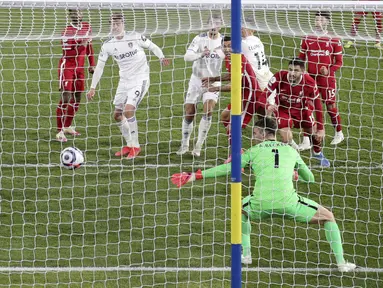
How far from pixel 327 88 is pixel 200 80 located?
70.5 inches

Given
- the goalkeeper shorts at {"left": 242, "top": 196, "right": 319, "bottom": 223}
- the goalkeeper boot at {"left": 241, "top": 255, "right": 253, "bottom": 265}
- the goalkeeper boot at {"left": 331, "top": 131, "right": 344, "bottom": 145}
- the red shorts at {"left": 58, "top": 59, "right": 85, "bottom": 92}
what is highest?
the red shorts at {"left": 58, "top": 59, "right": 85, "bottom": 92}

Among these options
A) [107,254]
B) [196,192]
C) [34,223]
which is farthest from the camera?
[196,192]

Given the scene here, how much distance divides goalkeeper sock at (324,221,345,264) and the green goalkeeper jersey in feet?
1.48

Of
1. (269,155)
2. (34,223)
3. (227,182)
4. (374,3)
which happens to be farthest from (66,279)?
(374,3)

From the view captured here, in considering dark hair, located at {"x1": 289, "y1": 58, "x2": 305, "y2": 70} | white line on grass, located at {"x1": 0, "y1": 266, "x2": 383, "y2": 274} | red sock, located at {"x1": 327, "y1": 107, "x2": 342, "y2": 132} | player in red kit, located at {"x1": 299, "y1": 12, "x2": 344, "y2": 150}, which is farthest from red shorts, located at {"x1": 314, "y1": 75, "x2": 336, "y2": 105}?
white line on grass, located at {"x1": 0, "y1": 266, "x2": 383, "y2": 274}

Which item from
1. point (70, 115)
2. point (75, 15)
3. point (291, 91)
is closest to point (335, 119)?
point (291, 91)

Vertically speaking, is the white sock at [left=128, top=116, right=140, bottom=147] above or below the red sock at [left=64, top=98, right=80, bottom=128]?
below

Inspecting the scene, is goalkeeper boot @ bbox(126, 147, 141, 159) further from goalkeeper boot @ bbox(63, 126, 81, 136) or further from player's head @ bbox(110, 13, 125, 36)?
player's head @ bbox(110, 13, 125, 36)

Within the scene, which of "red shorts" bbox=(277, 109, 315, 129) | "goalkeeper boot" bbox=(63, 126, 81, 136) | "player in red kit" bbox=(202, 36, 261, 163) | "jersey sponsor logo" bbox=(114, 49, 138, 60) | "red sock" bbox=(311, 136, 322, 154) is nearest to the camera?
"player in red kit" bbox=(202, 36, 261, 163)

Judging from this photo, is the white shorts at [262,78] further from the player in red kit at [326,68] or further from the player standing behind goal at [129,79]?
the player standing behind goal at [129,79]

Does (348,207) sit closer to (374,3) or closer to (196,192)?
(196,192)

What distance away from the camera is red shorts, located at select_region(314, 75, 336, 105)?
13.1m

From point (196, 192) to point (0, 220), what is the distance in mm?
2423

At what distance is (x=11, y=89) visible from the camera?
16.0 meters
